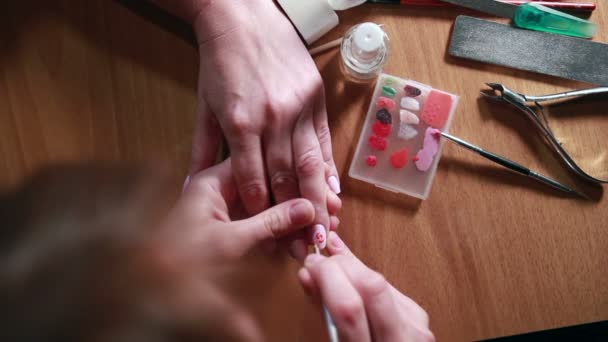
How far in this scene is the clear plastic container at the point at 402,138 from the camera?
726 mm

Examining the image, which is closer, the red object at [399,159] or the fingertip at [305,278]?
the fingertip at [305,278]

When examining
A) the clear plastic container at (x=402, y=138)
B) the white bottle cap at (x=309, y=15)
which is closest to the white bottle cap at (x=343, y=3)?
the white bottle cap at (x=309, y=15)

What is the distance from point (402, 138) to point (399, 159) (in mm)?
35

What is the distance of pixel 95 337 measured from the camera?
0.27m

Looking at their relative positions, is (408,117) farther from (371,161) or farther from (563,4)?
(563,4)

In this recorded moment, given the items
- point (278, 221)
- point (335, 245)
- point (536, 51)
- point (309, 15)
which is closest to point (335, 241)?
point (335, 245)

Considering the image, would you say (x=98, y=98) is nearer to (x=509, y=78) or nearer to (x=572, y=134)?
(x=509, y=78)

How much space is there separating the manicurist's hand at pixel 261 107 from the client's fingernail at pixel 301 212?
0.04 metres

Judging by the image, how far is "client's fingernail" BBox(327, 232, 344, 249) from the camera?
674mm

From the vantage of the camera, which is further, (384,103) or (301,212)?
(384,103)

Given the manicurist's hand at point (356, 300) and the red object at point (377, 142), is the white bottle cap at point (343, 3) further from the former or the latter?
the manicurist's hand at point (356, 300)

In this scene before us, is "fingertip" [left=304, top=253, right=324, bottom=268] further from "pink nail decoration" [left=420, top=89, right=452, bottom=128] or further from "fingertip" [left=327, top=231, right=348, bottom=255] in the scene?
"pink nail decoration" [left=420, top=89, right=452, bottom=128]

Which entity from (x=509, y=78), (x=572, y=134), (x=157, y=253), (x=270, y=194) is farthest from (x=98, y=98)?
(x=572, y=134)

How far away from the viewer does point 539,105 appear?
751 mm
